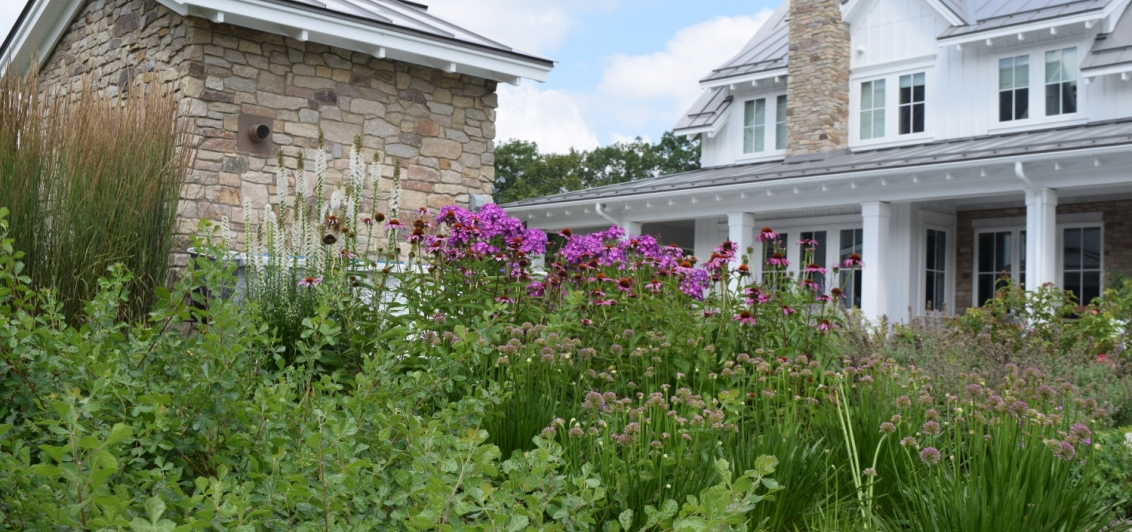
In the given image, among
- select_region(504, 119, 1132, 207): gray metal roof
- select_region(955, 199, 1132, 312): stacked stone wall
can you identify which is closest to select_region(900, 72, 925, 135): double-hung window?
select_region(504, 119, 1132, 207): gray metal roof

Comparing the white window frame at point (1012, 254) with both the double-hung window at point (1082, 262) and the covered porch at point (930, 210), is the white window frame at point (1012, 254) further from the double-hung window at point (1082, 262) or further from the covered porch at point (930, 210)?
the double-hung window at point (1082, 262)

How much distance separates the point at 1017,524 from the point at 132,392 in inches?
101

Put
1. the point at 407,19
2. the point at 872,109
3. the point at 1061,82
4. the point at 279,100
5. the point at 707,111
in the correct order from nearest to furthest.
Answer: the point at 279,100 < the point at 407,19 < the point at 1061,82 < the point at 872,109 < the point at 707,111

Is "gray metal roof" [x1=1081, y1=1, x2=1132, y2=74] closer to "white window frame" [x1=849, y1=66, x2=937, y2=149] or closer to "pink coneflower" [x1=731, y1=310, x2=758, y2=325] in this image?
"white window frame" [x1=849, y1=66, x2=937, y2=149]

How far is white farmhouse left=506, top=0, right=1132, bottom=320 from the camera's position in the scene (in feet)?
39.4

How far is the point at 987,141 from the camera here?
521 inches

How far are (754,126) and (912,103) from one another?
2813 mm

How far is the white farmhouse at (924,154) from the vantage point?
12.0 metres

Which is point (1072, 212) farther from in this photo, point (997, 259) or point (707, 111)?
point (707, 111)

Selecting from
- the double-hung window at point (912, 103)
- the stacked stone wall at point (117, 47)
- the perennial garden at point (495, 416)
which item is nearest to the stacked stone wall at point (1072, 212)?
the double-hung window at point (912, 103)

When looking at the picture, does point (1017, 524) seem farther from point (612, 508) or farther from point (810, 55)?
point (810, 55)

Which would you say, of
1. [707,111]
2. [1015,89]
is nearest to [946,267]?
[1015,89]

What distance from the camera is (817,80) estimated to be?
15141mm

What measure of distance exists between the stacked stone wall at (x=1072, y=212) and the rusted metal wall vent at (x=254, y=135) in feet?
31.8
